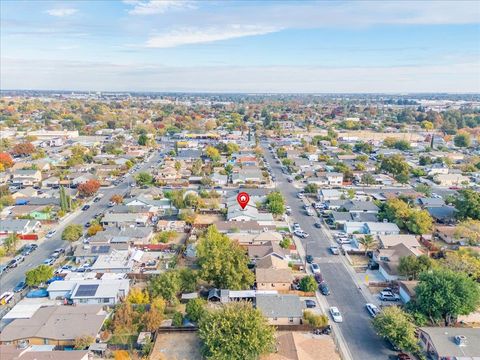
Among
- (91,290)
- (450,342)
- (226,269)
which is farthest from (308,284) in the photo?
(91,290)

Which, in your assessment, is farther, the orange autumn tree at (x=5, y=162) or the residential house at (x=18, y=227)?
the orange autumn tree at (x=5, y=162)

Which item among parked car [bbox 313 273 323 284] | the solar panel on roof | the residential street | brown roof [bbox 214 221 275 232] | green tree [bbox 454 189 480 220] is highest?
green tree [bbox 454 189 480 220]

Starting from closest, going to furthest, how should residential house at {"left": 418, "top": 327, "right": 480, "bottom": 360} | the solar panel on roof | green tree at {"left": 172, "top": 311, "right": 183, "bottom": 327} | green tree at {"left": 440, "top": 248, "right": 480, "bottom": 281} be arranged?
residential house at {"left": 418, "top": 327, "right": 480, "bottom": 360} → green tree at {"left": 172, "top": 311, "right": 183, "bottom": 327} → the solar panel on roof → green tree at {"left": 440, "top": 248, "right": 480, "bottom": 281}

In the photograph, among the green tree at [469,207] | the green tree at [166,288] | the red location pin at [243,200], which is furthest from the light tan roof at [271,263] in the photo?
the green tree at [469,207]

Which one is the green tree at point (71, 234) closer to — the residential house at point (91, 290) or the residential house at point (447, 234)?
the residential house at point (91, 290)

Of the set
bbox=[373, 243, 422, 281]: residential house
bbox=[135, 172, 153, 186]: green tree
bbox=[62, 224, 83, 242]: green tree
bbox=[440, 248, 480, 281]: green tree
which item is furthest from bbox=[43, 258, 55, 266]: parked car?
bbox=[440, 248, 480, 281]: green tree

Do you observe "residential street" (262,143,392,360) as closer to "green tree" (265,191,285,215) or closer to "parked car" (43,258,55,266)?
"green tree" (265,191,285,215)

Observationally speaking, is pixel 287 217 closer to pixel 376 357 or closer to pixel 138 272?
pixel 138 272
